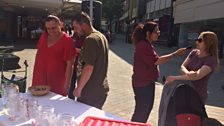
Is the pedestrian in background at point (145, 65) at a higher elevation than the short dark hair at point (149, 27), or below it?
below

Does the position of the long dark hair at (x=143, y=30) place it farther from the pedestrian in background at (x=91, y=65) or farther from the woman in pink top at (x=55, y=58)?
the woman in pink top at (x=55, y=58)

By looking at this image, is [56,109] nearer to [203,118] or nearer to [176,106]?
[176,106]

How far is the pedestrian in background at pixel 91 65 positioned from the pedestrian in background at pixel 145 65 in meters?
0.62

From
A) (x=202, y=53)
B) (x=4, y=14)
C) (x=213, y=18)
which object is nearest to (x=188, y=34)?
(x=213, y=18)

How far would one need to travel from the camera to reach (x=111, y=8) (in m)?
54.9

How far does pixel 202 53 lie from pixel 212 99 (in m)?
5.05

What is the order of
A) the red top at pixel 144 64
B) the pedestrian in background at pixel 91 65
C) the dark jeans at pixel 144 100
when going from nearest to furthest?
the pedestrian in background at pixel 91 65
the red top at pixel 144 64
the dark jeans at pixel 144 100

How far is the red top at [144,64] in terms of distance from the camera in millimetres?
4133

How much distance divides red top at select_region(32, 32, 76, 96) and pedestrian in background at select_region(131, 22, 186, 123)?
0.83m

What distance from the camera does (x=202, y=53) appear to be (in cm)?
388

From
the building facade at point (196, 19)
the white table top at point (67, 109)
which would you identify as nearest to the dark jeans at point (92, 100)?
the white table top at point (67, 109)

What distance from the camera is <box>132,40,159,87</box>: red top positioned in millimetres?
4133

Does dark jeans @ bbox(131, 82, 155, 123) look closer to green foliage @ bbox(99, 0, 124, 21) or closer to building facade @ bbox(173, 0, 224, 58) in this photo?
building facade @ bbox(173, 0, 224, 58)

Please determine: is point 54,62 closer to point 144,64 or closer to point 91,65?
point 91,65
